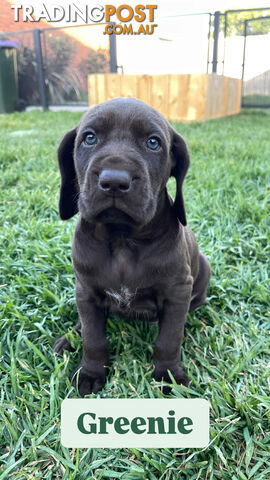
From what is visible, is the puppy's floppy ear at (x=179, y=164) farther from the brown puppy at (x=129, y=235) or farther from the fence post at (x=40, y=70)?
the fence post at (x=40, y=70)

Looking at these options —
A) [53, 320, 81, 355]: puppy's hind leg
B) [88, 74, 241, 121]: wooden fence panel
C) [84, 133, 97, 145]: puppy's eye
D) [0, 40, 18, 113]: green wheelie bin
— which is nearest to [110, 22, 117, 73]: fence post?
[88, 74, 241, 121]: wooden fence panel

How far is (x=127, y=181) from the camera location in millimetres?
1616

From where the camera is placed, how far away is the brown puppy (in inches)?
69.6

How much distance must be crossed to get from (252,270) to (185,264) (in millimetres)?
1185

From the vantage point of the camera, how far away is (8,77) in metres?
14.2

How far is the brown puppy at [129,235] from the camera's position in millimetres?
1769

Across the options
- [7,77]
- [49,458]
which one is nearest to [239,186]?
[49,458]

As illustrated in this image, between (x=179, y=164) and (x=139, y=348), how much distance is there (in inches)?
40.4

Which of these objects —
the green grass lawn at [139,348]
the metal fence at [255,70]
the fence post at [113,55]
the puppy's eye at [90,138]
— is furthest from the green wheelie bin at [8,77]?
the puppy's eye at [90,138]

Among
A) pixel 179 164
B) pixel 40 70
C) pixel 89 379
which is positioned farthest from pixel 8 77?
pixel 89 379

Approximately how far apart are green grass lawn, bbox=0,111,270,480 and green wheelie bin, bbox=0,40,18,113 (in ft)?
36.1

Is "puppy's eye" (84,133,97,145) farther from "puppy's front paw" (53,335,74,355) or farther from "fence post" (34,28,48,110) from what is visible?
"fence post" (34,28,48,110)

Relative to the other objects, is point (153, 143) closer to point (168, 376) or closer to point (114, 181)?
point (114, 181)

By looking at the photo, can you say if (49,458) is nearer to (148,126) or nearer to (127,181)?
(127,181)
